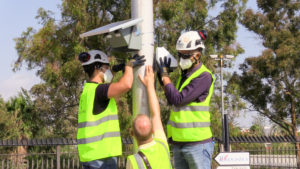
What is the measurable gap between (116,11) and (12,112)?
570 centimetres

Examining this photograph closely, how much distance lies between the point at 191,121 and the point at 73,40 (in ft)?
43.0

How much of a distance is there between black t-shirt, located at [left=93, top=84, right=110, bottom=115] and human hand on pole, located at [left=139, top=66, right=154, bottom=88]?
0.34m

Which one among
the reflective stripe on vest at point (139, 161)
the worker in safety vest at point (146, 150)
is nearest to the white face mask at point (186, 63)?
the worker in safety vest at point (146, 150)

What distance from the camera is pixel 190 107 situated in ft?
11.9

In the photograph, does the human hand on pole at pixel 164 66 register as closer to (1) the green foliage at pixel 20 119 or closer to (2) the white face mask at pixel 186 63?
(2) the white face mask at pixel 186 63

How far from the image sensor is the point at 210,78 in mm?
3744

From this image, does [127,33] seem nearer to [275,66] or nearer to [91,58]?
[91,58]

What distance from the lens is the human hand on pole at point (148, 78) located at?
11.6 ft

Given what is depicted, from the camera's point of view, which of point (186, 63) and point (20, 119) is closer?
point (186, 63)

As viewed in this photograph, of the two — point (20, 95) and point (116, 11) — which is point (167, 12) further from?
point (20, 95)

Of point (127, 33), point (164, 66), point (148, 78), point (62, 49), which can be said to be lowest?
point (148, 78)

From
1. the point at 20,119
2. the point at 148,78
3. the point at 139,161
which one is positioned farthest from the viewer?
the point at 20,119

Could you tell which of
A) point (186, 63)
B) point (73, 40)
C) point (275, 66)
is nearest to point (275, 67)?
point (275, 66)

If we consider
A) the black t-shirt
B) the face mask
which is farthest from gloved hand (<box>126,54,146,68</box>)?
the face mask
